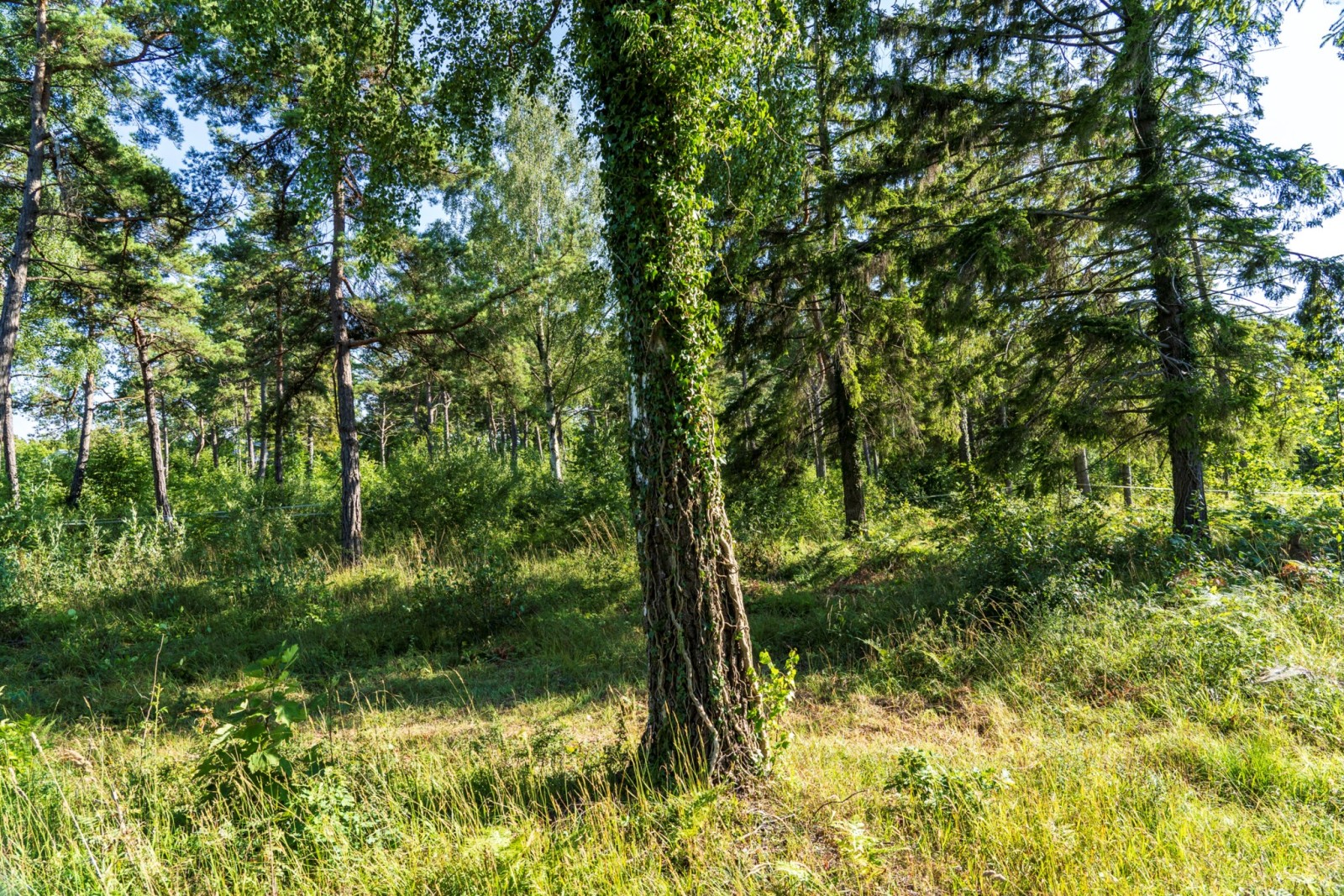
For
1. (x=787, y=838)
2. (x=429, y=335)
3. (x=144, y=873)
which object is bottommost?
(x=787, y=838)

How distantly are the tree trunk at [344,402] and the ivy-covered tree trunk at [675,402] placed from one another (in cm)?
845

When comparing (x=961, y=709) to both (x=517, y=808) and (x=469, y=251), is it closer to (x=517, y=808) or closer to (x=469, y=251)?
(x=517, y=808)

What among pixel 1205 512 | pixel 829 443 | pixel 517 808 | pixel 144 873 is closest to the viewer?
pixel 144 873

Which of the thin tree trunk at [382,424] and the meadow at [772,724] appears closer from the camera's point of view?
the meadow at [772,724]

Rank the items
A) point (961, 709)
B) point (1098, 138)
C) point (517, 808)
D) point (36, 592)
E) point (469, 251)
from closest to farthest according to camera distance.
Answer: point (517, 808) < point (961, 709) < point (1098, 138) < point (36, 592) < point (469, 251)

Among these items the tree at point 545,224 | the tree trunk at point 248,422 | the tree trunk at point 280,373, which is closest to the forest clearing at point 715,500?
the tree trunk at point 280,373

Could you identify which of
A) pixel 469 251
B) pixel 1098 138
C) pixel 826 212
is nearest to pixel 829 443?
pixel 826 212

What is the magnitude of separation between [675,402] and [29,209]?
14.6m

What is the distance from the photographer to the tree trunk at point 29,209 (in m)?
10.3

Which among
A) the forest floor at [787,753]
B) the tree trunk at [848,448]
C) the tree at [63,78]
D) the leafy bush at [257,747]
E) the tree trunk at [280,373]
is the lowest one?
the forest floor at [787,753]

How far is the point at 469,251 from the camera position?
14617 millimetres

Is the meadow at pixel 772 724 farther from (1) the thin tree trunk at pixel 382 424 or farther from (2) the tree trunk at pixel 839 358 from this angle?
(1) the thin tree trunk at pixel 382 424

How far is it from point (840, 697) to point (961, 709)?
37.5 inches

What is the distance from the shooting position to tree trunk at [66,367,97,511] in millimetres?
15320
